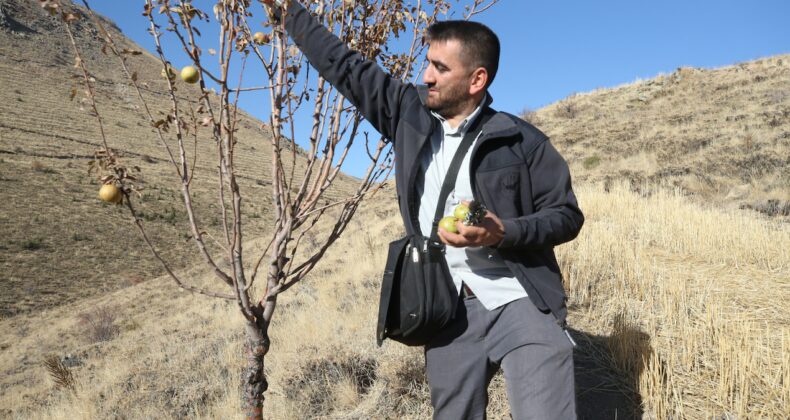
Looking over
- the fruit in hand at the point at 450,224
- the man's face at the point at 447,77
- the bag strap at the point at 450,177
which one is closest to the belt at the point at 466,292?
the bag strap at the point at 450,177

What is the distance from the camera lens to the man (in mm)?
1545

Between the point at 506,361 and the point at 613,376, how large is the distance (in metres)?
1.53

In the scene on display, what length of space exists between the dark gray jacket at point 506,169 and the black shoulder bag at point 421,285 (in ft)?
0.26

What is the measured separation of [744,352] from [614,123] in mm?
16369

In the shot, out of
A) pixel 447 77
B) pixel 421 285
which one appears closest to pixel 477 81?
pixel 447 77

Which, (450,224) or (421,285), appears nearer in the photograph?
(450,224)

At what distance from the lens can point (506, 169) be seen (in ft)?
5.32

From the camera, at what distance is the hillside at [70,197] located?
18391 millimetres

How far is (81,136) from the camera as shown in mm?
35719

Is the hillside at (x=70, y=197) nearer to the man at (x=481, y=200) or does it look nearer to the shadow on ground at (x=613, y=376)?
the man at (x=481, y=200)

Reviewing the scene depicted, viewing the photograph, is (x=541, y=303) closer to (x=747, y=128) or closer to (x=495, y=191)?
(x=495, y=191)

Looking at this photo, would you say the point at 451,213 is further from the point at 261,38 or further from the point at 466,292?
the point at 261,38

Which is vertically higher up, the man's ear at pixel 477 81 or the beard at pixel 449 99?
the man's ear at pixel 477 81

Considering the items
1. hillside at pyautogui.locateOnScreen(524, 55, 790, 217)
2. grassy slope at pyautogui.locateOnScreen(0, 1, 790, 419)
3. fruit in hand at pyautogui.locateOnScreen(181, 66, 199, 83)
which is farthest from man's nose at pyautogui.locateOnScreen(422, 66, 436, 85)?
hillside at pyautogui.locateOnScreen(524, 55, 790, 217)
